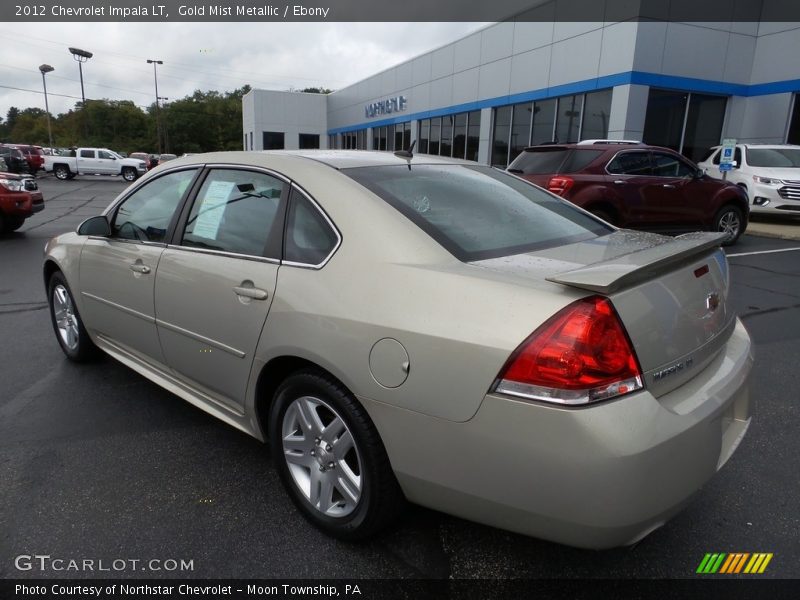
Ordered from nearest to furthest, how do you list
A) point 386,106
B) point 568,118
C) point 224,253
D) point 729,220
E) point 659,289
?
Answer: point 659,289, point 224,253, point 729,220, point 568,118, point 386,106

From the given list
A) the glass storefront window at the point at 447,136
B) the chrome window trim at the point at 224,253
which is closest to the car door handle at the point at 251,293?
the chrome window trim at the point at 224,253

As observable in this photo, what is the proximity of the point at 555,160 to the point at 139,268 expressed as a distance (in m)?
7.12

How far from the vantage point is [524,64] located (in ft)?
61.2

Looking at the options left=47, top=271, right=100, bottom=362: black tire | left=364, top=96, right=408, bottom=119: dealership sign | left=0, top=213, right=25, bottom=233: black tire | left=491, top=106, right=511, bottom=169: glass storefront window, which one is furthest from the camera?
left=364, top=96, right=408, bottom=119: dealership sign

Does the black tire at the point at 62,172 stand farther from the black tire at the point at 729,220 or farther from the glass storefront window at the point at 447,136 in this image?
the black tire at the point at 729,220

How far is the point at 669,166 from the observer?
9148mm

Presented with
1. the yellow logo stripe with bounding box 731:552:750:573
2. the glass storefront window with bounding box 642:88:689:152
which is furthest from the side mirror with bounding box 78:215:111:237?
the glass storefront window with bounding box 642:88:689:152

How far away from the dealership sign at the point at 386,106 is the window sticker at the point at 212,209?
26.4 meters

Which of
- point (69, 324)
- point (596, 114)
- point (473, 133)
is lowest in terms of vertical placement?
point (69, 324)

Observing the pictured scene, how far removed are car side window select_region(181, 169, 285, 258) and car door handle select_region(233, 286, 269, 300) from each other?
18 centimetres

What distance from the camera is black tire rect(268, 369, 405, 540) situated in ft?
6.82

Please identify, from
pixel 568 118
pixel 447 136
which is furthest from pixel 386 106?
pixel 568 118

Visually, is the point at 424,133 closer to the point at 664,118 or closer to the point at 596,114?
the point at 596,114

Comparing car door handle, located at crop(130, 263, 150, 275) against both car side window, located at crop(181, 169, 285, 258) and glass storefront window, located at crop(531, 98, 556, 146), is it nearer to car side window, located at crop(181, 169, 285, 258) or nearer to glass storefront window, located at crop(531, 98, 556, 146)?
car side window, located at crop(181, 169, 285, 258)
